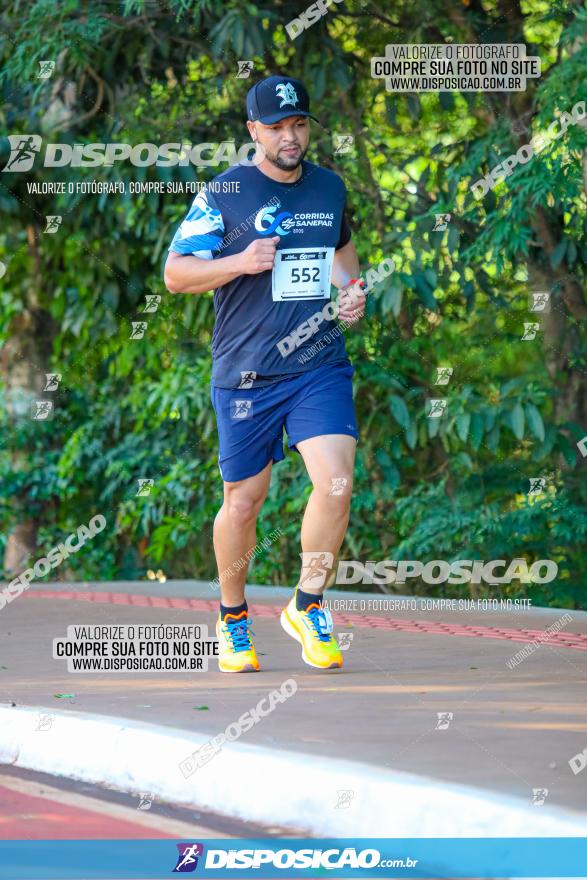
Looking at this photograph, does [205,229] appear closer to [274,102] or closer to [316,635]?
[274,102]

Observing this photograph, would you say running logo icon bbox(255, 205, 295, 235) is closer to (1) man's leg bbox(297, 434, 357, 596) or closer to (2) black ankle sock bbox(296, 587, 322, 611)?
(1) man's leg bbox(297, 434, 357, 596)

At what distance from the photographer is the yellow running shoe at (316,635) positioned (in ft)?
22.0

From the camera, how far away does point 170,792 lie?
186 inches

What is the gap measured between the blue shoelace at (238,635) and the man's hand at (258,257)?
150 centimetres

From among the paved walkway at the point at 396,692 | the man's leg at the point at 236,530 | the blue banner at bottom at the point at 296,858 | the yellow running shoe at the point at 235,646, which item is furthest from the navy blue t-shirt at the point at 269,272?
the blue banner at bottom at the point at 296,858

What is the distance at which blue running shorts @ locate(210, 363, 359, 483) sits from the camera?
261 inches

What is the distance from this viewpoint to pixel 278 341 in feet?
21.5

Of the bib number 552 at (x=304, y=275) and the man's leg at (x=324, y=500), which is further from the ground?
the bib number 552 at (x=304, y=275)

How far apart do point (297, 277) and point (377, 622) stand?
2.66 meters

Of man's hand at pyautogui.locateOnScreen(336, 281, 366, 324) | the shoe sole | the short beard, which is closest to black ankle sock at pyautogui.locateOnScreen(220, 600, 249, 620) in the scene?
the shoe sole

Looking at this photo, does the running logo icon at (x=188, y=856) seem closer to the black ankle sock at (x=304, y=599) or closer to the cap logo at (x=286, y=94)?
the black ankle sock at (x=304, y=599)

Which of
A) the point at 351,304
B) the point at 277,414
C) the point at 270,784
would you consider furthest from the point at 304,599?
the point at 270,784

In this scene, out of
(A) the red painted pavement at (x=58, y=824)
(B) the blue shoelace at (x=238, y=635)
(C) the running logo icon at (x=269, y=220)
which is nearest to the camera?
(A) the red painted pavement at (x=58, y=824)

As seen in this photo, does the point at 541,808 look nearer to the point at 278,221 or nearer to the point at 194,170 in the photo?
the point at 278,221
